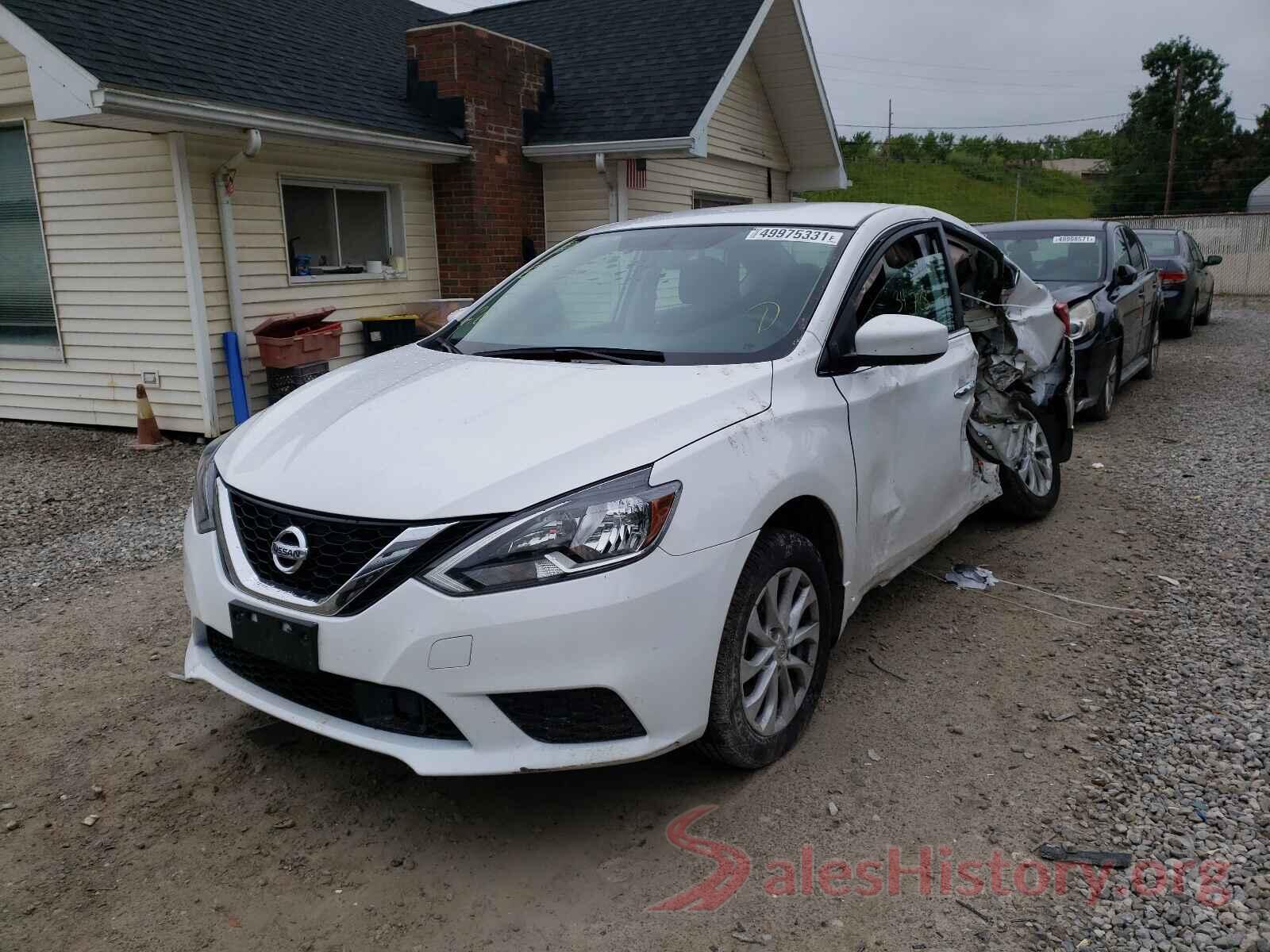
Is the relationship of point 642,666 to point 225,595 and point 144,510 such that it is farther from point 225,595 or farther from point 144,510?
point 144,510

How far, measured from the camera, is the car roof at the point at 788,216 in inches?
157

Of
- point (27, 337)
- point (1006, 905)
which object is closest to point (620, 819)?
point (1006, 905)

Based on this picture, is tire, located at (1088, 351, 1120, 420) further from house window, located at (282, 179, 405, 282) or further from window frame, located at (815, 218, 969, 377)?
house window, located at (282, 179, 405, 282)

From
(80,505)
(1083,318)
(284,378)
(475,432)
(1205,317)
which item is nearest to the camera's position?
(475,432)

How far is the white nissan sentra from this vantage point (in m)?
2.51

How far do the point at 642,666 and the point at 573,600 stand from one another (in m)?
0.27

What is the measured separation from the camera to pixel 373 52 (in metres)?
12.0

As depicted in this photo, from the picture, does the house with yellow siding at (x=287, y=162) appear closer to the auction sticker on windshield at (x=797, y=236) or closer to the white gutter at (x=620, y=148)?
the white gutter at (x=620, y=148)

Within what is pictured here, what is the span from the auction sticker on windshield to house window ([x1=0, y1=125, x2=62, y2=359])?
25.8ft

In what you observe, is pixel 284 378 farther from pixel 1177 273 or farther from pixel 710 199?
pixel 1177 273

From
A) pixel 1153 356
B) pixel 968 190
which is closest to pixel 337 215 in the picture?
pixel 1153 356

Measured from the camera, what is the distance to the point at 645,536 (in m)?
2.57

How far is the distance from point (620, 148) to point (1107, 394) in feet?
19.3

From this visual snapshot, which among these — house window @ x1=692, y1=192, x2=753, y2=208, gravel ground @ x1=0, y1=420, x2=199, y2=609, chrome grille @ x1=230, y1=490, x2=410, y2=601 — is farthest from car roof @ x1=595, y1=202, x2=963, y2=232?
house window @ x1=692, y1=192, x2=753, y2=208
